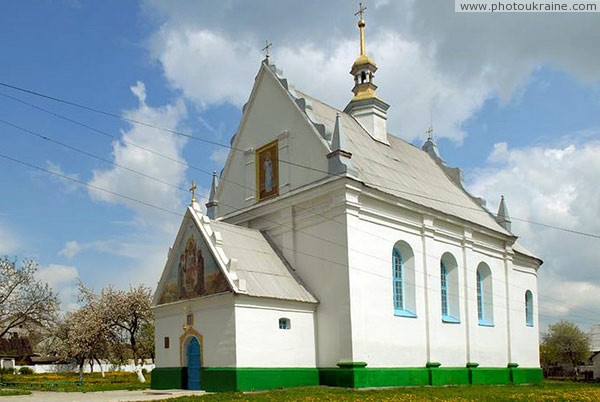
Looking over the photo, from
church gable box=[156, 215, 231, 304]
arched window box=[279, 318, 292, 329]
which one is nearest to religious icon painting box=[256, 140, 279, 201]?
church gable box=[156, 215, 231, 304]

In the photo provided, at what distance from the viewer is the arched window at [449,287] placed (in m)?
30.4

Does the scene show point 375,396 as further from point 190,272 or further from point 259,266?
point 190,272

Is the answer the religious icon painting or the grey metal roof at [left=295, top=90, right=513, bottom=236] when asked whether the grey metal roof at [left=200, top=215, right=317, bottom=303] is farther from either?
the grey metal roof at [left=295, top=90, right=513, bottom=236]

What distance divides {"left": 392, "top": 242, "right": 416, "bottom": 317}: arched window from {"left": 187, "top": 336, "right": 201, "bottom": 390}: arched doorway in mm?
8478

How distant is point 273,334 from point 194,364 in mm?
3610

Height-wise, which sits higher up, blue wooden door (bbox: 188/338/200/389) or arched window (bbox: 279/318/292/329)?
arched window (bbox: 279/318/292/329)

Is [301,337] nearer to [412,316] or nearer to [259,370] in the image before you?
[259,370]

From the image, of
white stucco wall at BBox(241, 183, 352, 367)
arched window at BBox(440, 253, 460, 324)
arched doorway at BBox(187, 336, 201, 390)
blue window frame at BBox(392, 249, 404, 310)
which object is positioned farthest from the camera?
arched window at BBox(440, 253, 460, 324)

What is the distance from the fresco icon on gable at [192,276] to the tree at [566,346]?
58945 millimetres

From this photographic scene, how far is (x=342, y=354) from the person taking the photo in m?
24.0

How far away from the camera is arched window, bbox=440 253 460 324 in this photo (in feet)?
99.7

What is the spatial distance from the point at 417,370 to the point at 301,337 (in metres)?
5.45

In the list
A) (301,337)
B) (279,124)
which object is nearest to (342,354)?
(301,337)

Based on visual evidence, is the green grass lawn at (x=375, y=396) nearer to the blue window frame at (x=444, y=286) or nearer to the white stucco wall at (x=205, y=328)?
the white stucco wall at (x=205, y=328)
